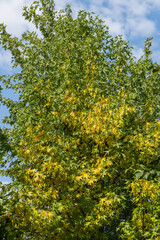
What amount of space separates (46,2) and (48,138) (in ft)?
42.2

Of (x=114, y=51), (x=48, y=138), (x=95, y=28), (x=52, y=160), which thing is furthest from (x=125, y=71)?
(x=52, y=160)

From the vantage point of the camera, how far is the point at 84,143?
11133mm

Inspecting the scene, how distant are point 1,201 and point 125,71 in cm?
890

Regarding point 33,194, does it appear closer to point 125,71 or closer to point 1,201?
point 1,201

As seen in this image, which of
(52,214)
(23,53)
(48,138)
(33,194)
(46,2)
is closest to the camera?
(52,214)

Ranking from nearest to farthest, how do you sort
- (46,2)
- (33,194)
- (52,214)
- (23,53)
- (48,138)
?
(52,214)
(33,194)
(48,138)
(23,53)
(46,2)

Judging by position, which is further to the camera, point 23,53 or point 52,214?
point 23,53

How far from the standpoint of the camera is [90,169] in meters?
9.49

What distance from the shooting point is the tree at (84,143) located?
8844mm

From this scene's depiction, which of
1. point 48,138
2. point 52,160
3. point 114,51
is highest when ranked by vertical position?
point 114,51

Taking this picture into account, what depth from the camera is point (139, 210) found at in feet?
29.5

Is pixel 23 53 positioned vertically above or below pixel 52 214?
above

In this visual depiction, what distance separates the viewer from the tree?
884 centimetres

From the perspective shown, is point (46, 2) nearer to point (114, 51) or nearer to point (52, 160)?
point (114, 51)
